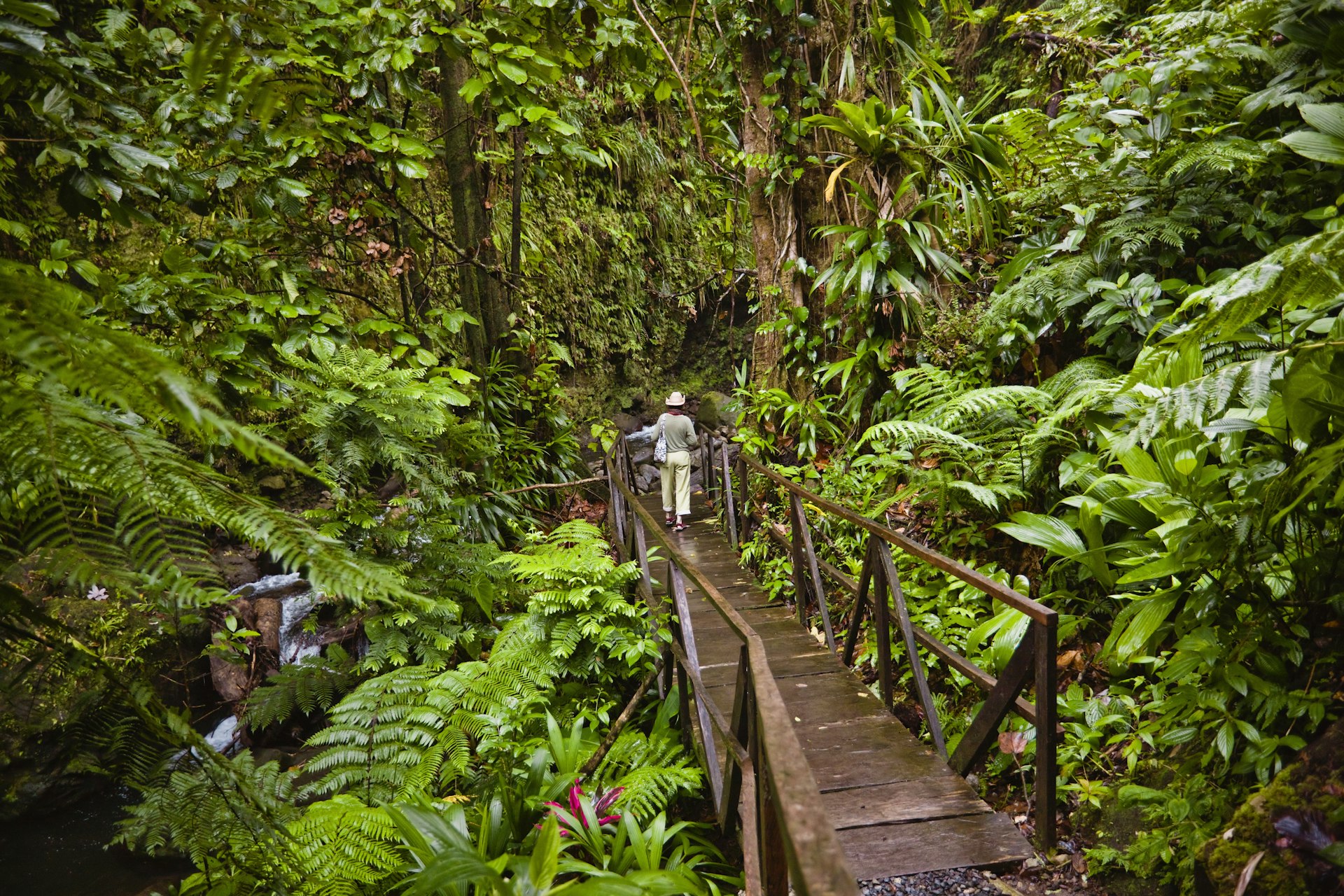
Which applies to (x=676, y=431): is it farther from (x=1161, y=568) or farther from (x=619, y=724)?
(x=1161, y=568)

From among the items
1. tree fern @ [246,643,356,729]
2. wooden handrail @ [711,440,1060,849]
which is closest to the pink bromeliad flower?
wooden handrail @ [711,440,1060,849]

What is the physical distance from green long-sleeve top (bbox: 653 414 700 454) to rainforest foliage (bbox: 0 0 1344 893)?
2.22 feet

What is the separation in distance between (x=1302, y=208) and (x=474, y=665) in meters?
5.03

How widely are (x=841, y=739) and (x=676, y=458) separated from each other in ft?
13.5

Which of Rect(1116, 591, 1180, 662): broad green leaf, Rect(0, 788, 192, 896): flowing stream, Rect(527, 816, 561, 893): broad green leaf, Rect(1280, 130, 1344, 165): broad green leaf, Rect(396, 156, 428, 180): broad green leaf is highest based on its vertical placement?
Rect(396, 156, 428, 180): broad green leaf

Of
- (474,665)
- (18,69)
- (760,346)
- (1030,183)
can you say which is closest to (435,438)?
(474,665)

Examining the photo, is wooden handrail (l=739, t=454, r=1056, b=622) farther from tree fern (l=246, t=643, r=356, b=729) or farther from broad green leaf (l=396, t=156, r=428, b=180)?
tree fern (l=246, t=643, r=356, b=729)

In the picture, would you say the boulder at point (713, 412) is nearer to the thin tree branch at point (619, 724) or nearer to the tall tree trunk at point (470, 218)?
the tall tree trunk at point (470, 218)

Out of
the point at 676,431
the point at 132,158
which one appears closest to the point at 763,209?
the point at 676,431

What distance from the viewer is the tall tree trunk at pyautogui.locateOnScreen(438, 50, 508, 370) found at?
5973 mm

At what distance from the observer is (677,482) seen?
709 centimetres

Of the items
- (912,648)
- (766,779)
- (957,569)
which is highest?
(957,569)

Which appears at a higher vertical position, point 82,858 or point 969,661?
point 969,661

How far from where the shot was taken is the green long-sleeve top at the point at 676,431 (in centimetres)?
685
